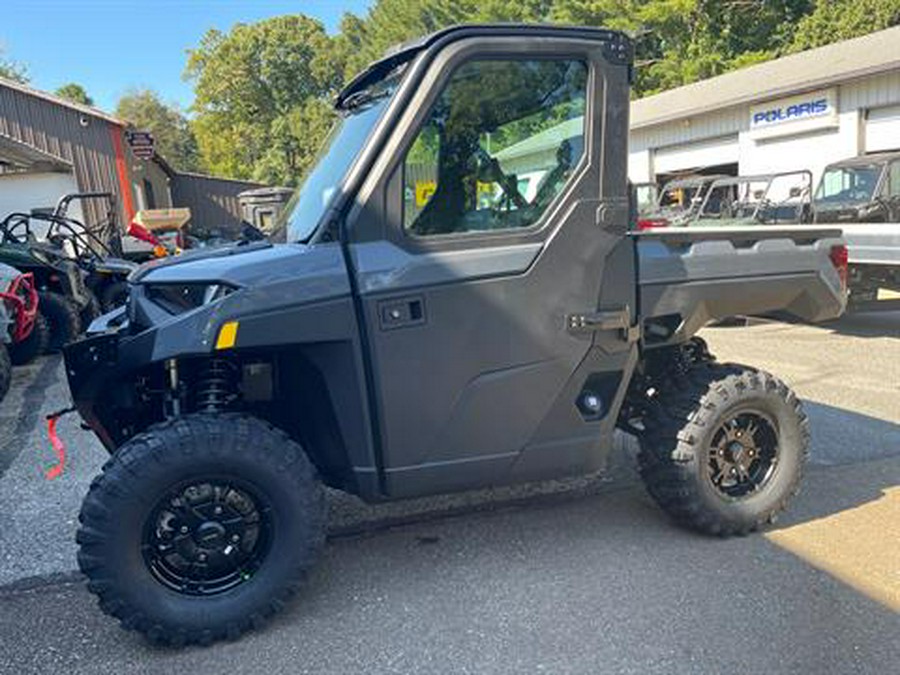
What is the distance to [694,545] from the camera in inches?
142

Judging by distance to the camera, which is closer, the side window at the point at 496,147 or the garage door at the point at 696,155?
the side window at the point at 496,147

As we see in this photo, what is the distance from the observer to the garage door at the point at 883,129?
51.5 ft

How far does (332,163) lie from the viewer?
3.42 m

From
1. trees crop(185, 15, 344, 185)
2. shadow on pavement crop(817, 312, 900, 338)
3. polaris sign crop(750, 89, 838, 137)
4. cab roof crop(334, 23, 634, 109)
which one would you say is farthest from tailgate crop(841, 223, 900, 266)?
trees crop(185, 15, 344, 185)

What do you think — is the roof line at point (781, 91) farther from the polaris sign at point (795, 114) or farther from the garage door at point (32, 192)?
the garage door at point (32, 192)

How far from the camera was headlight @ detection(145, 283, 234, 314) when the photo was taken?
292 cm

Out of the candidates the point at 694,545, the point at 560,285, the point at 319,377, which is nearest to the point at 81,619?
the point at 319,377

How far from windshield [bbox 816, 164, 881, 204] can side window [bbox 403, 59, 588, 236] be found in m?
7.77

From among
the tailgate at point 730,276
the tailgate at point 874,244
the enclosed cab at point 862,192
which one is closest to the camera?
the tailgate at point 730,276

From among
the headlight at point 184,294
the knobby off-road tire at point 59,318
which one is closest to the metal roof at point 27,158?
the knobby off-road tire at point 59,318

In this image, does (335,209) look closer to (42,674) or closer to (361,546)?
(361,546)

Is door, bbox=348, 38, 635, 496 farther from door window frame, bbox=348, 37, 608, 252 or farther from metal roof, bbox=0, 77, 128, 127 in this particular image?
metal roof, bbox=0, 77, 128, 127

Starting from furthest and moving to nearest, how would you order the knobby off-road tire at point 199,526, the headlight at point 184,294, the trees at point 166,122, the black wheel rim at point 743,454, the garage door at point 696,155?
1. the trees at point 166,122
2. the garage door at point 696,155
3. the black wheel rim at point 743,454
4. the headlight at point 184,294
5. the knobby off-road tire at point 199,526

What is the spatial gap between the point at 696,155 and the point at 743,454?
19802mm
